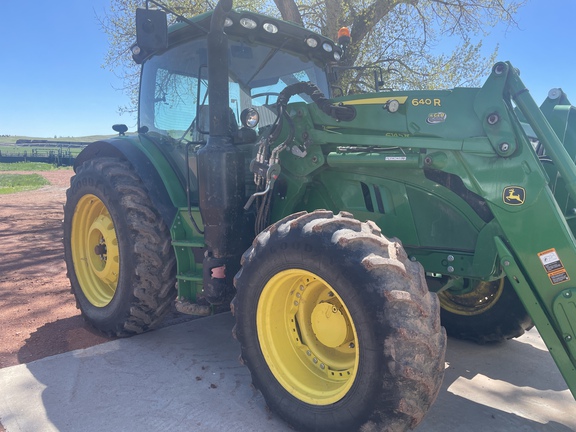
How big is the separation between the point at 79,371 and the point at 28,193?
1685 cm

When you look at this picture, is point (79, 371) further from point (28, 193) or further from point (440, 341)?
point (28, 193)

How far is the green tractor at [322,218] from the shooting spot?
2.52m

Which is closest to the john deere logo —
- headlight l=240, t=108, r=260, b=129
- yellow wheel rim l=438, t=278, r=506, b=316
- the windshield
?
yellow wheel rim l=438, t=278, r=506, b=316

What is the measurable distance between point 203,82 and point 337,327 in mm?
2180

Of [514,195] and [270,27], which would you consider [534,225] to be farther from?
[270,27]

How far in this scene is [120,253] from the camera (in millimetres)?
4031

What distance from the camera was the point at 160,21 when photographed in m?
3.19

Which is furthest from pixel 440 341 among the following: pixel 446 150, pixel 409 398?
pixel 446 150

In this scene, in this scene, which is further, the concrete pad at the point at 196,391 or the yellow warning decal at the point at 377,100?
the yellow warning decal at the point at 377,100

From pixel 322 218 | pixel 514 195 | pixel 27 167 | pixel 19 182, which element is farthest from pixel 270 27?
pixel 27 167

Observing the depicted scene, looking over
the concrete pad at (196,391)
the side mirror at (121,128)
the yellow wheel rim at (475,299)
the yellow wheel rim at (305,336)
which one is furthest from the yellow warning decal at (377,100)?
the side mirror at (121,128)

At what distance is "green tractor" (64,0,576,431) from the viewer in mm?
2520

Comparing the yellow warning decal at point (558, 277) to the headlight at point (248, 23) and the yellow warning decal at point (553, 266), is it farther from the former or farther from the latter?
the headlight at point (248, 23)

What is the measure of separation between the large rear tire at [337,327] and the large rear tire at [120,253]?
1.23 metres
